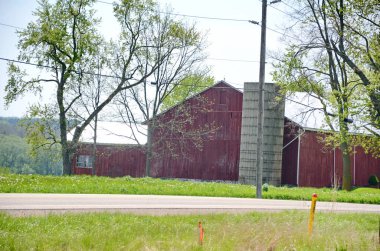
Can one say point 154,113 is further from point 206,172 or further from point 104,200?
point 104,200

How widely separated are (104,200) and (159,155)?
23860 millimetres

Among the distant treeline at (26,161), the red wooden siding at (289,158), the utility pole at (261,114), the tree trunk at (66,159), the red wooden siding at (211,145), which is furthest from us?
the red wooden siding at (211,145)

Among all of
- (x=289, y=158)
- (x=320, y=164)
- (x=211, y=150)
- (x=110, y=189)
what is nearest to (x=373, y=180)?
(x=320, y=164)

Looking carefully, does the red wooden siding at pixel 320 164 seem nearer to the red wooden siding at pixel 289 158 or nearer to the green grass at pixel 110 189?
the red wooden siding at pixel 289 158

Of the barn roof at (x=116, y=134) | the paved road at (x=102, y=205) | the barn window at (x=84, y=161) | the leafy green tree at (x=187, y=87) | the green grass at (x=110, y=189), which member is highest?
the leafy green tree at (x=187, y=87)

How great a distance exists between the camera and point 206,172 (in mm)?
37219

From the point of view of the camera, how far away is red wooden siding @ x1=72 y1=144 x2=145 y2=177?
129 ft

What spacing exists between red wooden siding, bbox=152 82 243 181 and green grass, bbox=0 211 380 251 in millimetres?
24821

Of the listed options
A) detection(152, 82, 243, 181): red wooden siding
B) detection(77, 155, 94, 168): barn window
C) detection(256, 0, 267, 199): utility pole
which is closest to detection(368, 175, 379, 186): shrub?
detection(152, 82, 243, 181): red wooden siding

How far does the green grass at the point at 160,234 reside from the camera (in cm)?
769

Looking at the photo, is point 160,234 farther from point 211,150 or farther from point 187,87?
point 187,87

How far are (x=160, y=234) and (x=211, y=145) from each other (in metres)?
28.4

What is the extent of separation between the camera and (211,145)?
37.4 metres

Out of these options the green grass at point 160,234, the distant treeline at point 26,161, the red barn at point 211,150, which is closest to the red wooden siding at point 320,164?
the red barn at point 211,150
